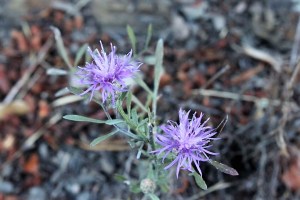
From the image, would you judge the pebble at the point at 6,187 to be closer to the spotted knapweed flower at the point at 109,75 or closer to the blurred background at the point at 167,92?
the blurred background at the point at 167,92

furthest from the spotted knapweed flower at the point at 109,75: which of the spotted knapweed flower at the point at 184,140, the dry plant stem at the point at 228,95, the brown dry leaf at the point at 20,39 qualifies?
the brown dry leaf at the point at 20,39

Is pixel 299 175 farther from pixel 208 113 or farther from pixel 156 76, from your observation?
pixel 156 76

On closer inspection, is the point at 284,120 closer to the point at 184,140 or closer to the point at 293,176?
the point at 293,176

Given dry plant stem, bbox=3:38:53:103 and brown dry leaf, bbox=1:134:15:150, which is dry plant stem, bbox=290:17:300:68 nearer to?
dry plant stem, bbox=3:38:53:103

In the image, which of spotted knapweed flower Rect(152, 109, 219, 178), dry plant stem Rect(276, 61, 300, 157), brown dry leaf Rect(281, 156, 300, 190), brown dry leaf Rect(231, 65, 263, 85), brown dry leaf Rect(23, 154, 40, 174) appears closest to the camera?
spotted knapweed flower Rect(152, 109, 219, 178)

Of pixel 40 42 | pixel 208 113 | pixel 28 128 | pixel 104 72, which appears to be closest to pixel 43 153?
pixel 28 128

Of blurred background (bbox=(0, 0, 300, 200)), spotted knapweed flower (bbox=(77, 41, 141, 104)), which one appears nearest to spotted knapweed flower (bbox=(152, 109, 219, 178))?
spotted knapweed flower (bbox=(77, 41, 141, 104))

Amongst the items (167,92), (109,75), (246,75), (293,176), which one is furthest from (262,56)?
(109,75)

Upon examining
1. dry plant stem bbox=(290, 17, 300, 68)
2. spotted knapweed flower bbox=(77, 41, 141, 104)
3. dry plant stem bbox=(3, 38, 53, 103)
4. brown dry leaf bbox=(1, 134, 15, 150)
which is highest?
spotted knapweed flower bbox=(77, 41, 141, 104)

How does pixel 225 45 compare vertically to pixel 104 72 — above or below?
below
